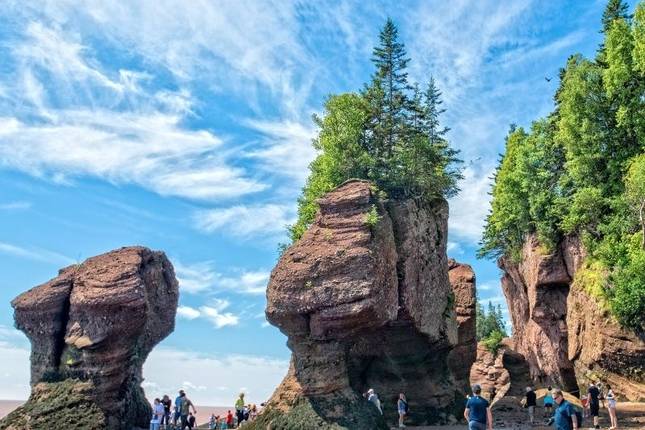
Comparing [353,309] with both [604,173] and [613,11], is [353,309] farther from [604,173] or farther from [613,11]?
[613,11]

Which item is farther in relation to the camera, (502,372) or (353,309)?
(502,372)

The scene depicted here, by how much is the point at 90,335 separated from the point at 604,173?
3183 centimetres

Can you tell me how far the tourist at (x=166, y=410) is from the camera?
30.5 metres

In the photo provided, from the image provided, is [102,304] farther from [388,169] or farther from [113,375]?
[388,169]

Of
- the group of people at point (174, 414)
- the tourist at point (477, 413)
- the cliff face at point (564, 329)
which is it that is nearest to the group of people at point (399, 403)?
the group of people at point (174, 414)

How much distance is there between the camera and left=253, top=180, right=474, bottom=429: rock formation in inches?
1011

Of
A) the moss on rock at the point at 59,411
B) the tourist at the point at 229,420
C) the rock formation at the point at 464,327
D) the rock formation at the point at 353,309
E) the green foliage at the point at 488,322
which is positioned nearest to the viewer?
the rock formation at the point at 353,309

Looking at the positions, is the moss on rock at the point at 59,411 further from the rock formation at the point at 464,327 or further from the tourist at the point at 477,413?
the rock formation at the point at 464,327

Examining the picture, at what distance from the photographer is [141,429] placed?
32.0 metres

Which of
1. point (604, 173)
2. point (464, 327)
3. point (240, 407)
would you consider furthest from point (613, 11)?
point (240, 407)

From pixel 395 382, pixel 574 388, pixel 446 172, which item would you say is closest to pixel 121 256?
pixel 395 382

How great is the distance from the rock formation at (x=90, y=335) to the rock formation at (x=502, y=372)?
3169 centimetres

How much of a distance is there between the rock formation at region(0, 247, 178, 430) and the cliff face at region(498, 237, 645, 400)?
85.2 ft

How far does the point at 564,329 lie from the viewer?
4722cm
